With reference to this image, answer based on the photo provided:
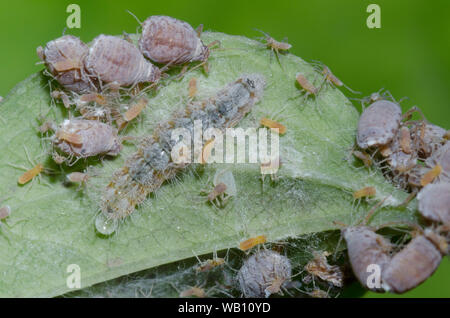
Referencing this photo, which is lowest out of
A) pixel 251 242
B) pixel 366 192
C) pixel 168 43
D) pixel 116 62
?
pixel 251 242

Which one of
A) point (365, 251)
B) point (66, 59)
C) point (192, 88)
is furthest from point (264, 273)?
point (66, 59)

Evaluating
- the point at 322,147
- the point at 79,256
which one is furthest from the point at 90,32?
the point at 322,147

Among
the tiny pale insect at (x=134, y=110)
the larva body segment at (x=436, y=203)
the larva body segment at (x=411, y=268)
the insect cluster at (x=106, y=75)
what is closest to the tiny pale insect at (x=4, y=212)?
the insect cluster at (x=106, y=75)

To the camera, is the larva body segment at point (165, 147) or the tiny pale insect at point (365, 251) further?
the larva body segment at point (165, 147)

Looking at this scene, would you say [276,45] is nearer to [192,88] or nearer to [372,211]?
[192,88]

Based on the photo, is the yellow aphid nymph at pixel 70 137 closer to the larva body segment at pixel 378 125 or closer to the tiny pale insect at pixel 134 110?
the tiny pale insect at pixel 134 110

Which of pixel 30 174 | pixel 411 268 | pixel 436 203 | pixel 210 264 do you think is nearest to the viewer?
pixel 411 268

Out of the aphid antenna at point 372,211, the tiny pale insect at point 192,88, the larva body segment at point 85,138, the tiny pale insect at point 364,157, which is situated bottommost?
the aphid antenna at point 372,211
